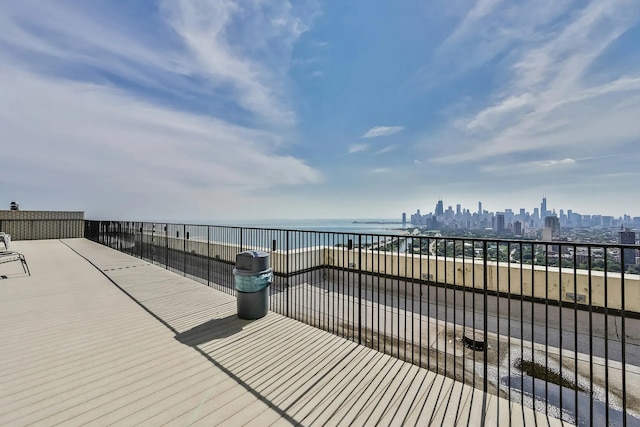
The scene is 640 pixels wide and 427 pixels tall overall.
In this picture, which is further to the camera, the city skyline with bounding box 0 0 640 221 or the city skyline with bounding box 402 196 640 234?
the city skyline with bounding box 402 196 640 234

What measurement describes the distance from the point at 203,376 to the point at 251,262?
1423 mm

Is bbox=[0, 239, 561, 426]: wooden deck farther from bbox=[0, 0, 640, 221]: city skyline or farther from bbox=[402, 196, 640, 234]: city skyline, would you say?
bbox=[402, 196, 640, 234]: city skyline

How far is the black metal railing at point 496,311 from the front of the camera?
188 centimetres

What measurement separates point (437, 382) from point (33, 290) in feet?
21.4

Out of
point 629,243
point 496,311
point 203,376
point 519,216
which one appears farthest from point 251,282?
point 519,216

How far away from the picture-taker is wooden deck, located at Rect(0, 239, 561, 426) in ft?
5.42

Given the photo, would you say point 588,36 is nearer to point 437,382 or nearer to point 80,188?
point 437,382

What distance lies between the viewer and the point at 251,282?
3.30 metres

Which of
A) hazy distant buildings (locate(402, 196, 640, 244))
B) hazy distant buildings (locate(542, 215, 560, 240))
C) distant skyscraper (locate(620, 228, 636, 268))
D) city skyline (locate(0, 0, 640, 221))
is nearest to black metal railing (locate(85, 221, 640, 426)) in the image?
distant skyscraper (locate(620, 228, 636, 268))

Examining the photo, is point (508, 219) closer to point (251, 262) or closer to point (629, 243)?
point (629, 243)

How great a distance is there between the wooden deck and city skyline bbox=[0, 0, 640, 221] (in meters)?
6.22

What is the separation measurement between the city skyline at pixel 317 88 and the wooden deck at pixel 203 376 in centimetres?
622

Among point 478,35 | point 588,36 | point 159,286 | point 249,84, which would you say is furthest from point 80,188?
point 588,36

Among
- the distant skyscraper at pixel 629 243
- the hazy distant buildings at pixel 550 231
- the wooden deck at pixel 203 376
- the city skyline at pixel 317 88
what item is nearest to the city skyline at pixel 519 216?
the city skyline at pixel 317 88
